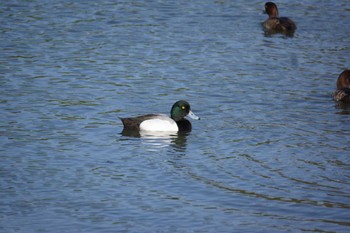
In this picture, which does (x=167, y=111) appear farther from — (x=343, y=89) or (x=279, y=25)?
(x=279, y=25)

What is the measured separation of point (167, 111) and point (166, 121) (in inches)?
51.0

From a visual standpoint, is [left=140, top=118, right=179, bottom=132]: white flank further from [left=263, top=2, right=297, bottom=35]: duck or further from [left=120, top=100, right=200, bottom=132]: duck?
[left=263, top=2, right=297, bottom=35]: duck

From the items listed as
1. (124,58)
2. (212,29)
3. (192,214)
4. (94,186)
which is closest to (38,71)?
(124,58)

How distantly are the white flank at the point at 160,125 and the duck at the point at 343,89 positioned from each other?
12.8 feet

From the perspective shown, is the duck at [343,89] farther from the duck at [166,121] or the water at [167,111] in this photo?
the duck at [166,121]

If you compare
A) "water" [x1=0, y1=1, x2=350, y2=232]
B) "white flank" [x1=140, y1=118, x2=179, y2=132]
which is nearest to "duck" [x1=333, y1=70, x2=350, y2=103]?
"water" [x1=0, y1=1, x2=350, y2=232]

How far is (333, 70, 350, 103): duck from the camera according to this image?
18.2 m

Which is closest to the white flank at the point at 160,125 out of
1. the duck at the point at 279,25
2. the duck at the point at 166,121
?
the duck at the point at 166,121

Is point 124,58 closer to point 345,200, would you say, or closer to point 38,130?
point 38,130

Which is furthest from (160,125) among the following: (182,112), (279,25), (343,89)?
(279,25)

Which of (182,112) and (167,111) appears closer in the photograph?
(182,112)

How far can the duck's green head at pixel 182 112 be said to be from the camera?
16.5 metres

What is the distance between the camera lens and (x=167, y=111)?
17531 millimetres

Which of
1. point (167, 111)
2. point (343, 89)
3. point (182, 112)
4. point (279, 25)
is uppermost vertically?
point (279, 25)
